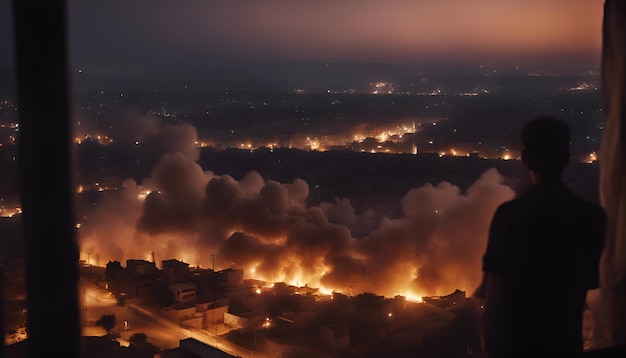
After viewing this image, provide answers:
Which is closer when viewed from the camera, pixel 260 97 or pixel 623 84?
pixel 623 84

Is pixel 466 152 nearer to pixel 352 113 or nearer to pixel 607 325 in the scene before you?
pixel 352 113

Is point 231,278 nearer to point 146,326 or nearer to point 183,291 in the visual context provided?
point 183,291

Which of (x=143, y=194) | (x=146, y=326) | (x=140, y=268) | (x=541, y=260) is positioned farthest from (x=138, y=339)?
(x=143, y=194)

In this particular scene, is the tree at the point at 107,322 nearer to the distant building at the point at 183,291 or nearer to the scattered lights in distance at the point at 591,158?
the distant building at the point at 183,291

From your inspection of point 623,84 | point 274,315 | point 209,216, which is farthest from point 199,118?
point 623,84

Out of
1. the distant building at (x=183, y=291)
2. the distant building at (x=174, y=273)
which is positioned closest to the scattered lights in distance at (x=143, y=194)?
the distant building at (x=174, y=273)

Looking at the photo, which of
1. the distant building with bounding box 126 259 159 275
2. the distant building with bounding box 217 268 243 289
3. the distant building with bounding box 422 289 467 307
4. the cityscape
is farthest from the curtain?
the distant building with bounding box 126 259 159 275

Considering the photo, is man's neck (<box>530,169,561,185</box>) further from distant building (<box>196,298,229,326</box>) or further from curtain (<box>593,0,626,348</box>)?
distant building (<box>196,298,229,326</box>)

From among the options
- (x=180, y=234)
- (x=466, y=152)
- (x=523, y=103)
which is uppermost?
(x=523, y=103)
